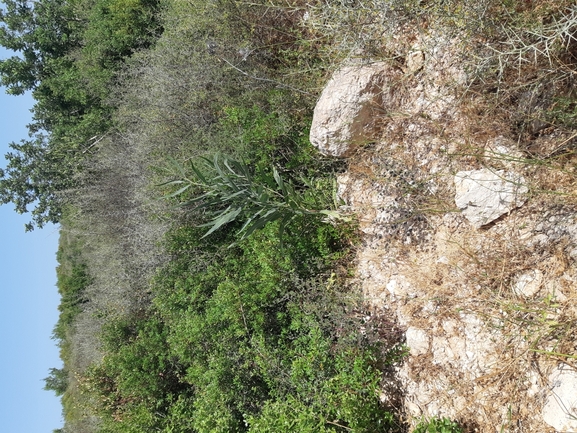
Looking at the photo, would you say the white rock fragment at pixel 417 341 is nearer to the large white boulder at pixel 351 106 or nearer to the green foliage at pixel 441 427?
the green foliage at pixel 441 427

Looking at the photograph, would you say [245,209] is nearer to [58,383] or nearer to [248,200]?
[248,200]

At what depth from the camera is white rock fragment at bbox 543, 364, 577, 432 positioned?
2.52 metres

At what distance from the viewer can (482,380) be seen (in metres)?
3.02

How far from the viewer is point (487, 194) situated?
300 cm

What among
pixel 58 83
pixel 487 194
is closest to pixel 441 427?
pixel 487 194

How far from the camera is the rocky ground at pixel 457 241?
2752 mm

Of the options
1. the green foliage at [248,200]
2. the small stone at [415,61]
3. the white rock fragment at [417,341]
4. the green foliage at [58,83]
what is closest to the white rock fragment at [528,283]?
the white rock fragment at [417,341]

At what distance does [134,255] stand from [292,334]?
2.73 metres

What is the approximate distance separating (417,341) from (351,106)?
201cm

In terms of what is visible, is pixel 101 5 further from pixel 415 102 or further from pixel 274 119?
pixel 415 102

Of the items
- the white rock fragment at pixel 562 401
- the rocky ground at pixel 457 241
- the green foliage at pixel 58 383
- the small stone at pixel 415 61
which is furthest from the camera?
the green foliage at pixel 58 383

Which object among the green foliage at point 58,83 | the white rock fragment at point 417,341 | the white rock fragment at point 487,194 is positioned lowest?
the white rock fragment at point 417,341

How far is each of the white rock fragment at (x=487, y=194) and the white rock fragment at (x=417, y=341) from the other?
0.97 metres

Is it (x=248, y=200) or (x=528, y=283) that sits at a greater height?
(x=248, y=200)
